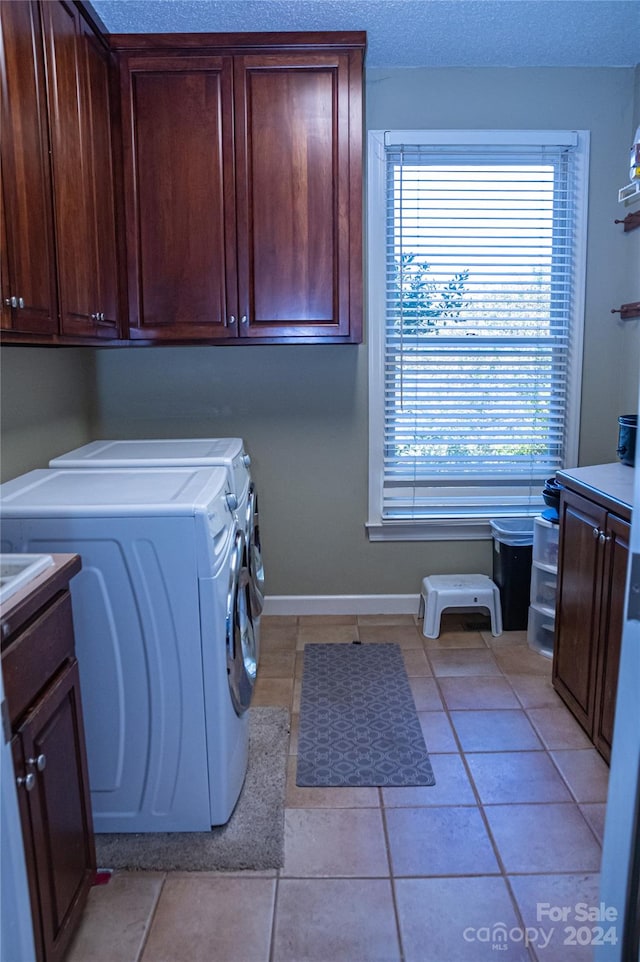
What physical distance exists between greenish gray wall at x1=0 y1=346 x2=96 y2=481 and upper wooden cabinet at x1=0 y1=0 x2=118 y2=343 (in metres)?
0.29

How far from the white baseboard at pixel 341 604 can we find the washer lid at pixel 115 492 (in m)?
1.35

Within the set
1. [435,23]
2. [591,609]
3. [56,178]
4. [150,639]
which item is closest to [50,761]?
[150,639]

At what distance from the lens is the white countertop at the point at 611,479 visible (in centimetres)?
219

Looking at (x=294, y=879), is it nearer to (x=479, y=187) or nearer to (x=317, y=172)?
(x=317, y=172)

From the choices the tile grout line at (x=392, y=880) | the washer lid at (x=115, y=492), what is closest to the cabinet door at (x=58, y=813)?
the washer lid at (x=115, y=492)

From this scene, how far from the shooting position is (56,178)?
6.85ft

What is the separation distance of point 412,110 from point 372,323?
96cm

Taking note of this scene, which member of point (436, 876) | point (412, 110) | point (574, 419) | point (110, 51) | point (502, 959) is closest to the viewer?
point (502, 959)

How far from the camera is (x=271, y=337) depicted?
9.59 feet

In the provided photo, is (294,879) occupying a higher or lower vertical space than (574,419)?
lower

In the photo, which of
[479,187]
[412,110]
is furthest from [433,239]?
[412,110]

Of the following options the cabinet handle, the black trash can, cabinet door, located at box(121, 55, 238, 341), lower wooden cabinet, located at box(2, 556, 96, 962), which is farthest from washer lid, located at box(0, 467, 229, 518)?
the black trash can

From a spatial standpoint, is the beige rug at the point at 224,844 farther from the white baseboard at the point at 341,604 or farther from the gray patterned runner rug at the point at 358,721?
the white baseboard at the point at 341,604

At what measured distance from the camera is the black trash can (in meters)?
3.32
